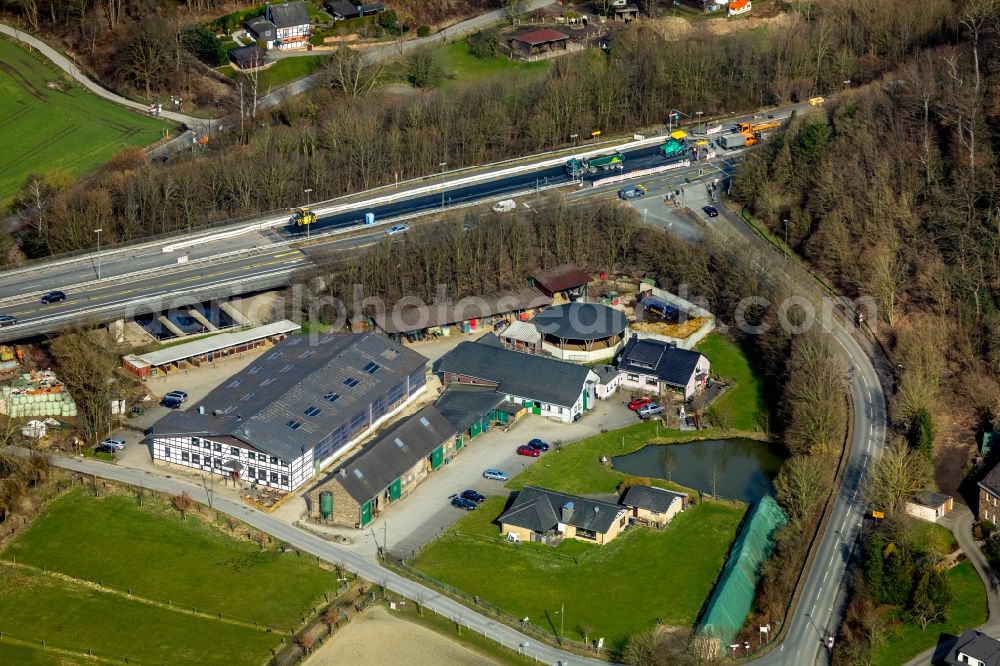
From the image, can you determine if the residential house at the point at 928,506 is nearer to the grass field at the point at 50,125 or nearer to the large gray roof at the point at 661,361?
the large gray roof at the point at 661,361

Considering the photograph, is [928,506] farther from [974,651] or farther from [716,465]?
[974,651]

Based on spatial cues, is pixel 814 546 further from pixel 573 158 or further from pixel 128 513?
pixel 573 158

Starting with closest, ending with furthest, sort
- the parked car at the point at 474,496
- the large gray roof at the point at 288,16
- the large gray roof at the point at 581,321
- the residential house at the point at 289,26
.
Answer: the parked car at the point at 474,496, the large gray roof at the point at 581,321, the residential house at the point at 289,26, the large gray roof at the point at 288,16

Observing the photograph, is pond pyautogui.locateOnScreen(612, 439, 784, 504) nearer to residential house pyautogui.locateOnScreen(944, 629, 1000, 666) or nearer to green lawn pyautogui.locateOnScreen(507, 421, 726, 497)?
green lawn pyautogui.locateOnScreen(507, 421, 726, 497)

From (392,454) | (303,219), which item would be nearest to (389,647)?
(392,454)

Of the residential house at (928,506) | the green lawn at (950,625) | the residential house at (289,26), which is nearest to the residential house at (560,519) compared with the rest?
the residential house at (928,506)

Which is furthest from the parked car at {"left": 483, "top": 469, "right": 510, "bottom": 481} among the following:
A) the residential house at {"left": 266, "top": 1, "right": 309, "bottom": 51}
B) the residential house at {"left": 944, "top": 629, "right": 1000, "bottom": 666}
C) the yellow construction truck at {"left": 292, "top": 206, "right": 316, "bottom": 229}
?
the residential house at {"left": 266, "top": 1, "right": 309, "bottom": 51}
